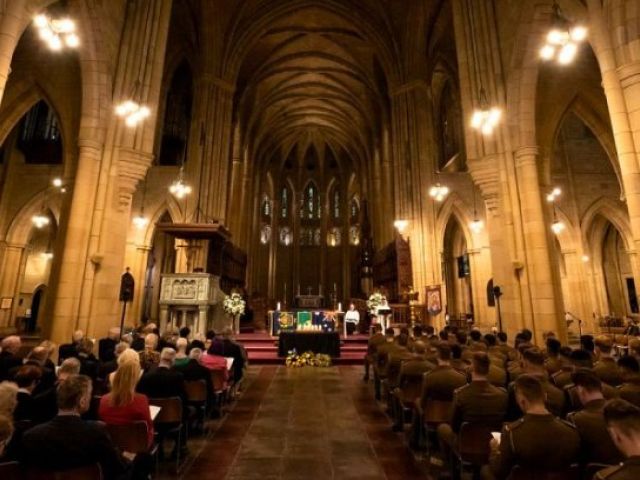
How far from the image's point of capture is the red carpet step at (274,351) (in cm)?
1002

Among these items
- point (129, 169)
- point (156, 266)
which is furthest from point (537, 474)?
point (156, 266)

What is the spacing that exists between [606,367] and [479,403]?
1.93m

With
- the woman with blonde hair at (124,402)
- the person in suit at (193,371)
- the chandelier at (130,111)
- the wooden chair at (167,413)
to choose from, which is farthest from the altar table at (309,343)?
the woman with blonde hair at (124,402)

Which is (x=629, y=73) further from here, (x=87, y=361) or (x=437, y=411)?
(x=87, y=361)

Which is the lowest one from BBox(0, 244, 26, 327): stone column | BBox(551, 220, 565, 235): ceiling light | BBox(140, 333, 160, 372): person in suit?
BBox(140, 333, 160, 372): person in suit

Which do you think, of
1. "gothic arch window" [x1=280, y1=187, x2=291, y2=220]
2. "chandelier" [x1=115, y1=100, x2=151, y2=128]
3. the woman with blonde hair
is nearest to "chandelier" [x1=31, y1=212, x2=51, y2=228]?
"chandelier" [x1=115, y1=100, x2=151, y2=128]

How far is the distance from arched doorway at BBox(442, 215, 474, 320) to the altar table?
1443 centimetres

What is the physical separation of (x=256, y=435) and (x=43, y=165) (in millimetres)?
17644

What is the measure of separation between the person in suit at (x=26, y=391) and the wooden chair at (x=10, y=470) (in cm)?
98

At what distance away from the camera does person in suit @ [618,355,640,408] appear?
110 inches

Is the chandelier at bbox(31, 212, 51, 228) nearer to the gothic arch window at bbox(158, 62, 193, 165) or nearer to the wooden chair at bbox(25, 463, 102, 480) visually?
the gothic arch window at bbox(158, 62, 193, 165)

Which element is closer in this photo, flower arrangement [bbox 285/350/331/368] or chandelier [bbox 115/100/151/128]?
chandelier [bbox 115/100/151/128]

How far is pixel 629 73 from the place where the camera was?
16.7ft

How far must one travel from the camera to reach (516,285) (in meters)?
8.04
